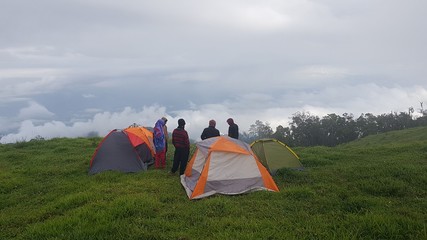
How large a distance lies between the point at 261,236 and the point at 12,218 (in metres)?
6.52

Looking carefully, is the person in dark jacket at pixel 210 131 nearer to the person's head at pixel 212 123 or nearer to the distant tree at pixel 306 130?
the person's head at pixel 212 123

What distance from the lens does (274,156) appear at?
14.0m

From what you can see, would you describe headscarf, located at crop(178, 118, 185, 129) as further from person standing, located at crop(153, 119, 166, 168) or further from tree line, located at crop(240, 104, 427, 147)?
tree line, located at crop(240, 104, 427, 147)

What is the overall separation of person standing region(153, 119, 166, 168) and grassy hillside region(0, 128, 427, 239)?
144 centimetres

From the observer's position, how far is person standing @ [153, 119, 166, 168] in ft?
48.5

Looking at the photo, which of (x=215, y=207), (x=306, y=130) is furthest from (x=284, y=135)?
(x=215, y=207)

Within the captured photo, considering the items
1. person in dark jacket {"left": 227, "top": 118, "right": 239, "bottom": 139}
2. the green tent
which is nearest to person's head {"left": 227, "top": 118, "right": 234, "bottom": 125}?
person in dark jacket {"left": 227, "top": 118, "right": 239, "bottom": 139}

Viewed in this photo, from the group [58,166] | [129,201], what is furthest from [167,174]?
[58,166]

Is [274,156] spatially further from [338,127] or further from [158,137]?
[338,127]

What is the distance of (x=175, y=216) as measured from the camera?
8250 millimetres

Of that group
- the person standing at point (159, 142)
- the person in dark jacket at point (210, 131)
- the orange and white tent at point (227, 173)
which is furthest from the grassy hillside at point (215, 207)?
the person in dark jacket at point (210, 131)

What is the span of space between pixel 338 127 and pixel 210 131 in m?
70.9

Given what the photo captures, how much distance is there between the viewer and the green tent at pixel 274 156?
1373 cm

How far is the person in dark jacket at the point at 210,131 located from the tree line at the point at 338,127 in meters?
61.1
